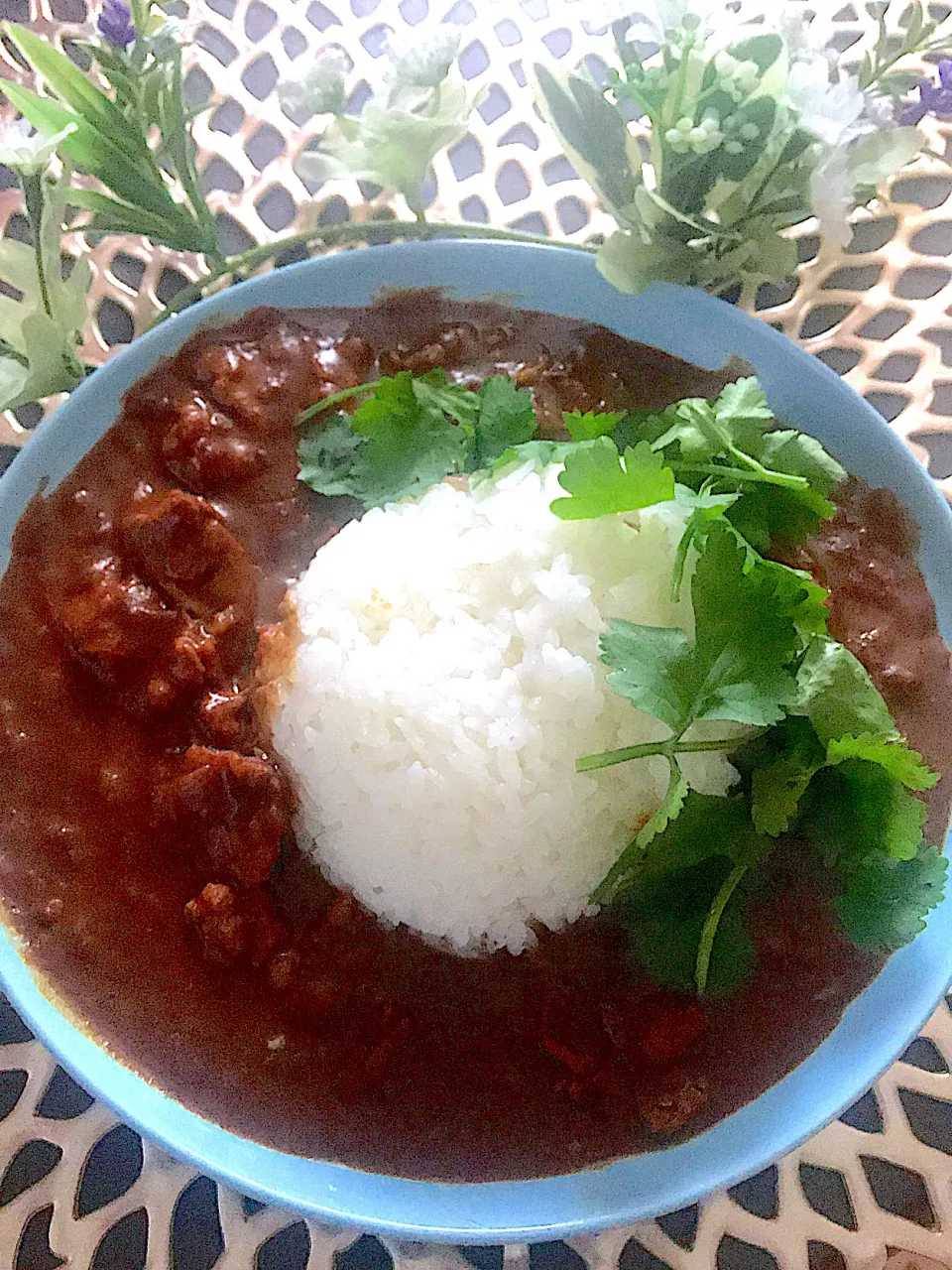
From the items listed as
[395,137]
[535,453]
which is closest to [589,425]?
[535,453]

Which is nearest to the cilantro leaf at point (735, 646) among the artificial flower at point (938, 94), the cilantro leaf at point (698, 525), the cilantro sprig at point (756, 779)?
the cilantro sprig at point (756, 779)

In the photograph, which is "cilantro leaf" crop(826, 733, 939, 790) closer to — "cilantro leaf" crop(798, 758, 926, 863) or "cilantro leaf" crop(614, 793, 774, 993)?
"cilantro leaf" crop(798, 758, 926, 863)

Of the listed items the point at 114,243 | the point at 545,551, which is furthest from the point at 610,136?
the point at 114,243

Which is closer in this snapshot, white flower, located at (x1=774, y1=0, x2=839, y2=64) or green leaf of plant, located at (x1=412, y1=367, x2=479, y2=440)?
white flower, located at (x1=774, y1=0, x2=839, y2=64)

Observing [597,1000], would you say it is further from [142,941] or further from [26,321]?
[26,321]

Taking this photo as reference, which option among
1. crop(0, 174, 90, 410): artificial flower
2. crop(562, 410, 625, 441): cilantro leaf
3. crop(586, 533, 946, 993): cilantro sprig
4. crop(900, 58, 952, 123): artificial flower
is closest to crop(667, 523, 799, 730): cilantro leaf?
crop(586, 533, 946, 993): cilantro sprig

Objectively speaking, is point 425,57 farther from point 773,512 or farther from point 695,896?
point 695,896
